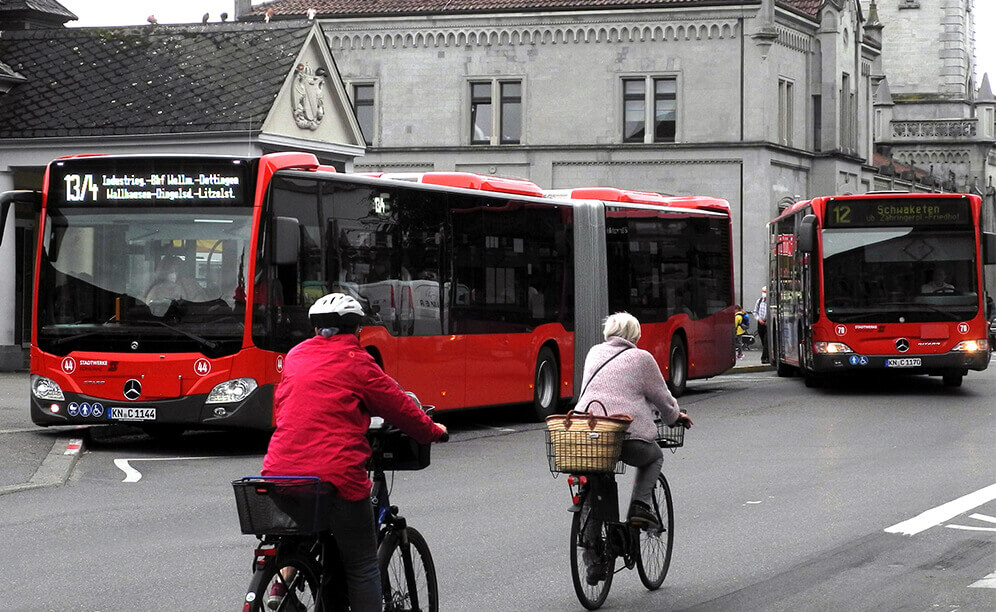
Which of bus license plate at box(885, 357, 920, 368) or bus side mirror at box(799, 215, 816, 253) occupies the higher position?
bus side mirror at box(799, 215, 816, 253)

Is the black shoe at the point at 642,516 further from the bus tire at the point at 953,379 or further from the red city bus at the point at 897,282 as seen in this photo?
the bus tire at the point at 953,379

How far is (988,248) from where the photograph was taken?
25312mm

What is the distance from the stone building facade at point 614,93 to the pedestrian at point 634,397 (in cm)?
3595

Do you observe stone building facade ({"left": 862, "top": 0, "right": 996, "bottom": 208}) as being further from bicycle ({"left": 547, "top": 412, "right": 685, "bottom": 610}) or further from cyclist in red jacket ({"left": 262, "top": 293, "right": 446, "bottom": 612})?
cyclist in red jacket ({"left": 262, "top": 293, "right": 446, "bottom": 612})

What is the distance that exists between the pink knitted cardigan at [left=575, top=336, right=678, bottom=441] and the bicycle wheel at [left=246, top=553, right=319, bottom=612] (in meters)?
2.84

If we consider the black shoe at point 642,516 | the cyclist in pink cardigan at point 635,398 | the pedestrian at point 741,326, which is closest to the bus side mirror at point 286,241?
the cyclist in pink cardigan at point 635,398

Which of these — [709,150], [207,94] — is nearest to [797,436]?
[207,94]

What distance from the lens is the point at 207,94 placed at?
88.0 ft

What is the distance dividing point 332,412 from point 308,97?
21.6 metres

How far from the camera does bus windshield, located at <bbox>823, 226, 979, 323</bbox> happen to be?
83.8ft

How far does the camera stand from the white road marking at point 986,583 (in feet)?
30.3

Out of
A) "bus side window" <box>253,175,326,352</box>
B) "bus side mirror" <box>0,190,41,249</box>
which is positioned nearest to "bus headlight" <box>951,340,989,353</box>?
"bus side window" <box>253,175,326,352</box>

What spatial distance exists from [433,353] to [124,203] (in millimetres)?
4173

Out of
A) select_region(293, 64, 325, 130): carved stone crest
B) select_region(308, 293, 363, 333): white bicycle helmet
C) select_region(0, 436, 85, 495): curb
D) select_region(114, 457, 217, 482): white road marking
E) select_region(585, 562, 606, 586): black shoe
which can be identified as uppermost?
select_region(293, 64, 325, 130): carved stone crest
